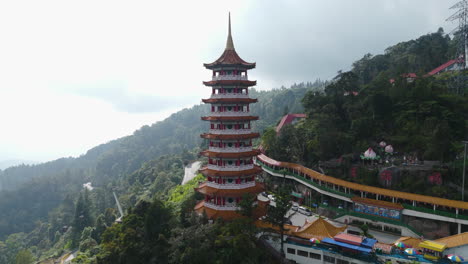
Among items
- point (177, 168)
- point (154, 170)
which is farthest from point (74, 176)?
point (177, 168)

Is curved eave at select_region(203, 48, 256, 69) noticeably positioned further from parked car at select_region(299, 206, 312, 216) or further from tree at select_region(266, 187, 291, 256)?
parked car at select_region(299, 206, 312, 216)

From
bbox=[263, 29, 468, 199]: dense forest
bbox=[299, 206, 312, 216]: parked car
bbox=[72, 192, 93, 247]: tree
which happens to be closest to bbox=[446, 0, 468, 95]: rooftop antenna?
bbox=[263, 29, 468, 199]: dense forest

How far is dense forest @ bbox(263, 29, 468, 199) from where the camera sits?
3750cm

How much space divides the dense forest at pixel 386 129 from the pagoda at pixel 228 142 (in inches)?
669

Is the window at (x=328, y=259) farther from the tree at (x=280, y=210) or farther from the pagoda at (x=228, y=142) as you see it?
the pagoda at (x=228, y=142)

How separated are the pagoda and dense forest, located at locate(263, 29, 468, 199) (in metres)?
17.0

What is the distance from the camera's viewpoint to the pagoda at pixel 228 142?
3259 centimetres

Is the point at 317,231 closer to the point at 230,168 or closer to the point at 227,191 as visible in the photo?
the point at 227,191

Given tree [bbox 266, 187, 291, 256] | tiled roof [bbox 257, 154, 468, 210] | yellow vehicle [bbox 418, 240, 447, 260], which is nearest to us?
yellow vehicle [bbox 418, 240, 447, 260]

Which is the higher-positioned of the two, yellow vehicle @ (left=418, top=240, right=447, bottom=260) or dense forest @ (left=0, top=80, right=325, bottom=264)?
yellow vehicle @ (left=418, top=240, right=447, bottom=260)

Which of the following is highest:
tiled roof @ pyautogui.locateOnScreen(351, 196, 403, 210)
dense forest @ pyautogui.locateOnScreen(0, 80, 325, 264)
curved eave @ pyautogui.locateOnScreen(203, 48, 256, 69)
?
curved eave @ pyautogui.locateOnScreen(203, 48, 256, 69)

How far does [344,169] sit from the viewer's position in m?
43.8

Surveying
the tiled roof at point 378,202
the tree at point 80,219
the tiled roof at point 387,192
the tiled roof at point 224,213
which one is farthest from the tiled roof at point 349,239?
the tree at point 80,219

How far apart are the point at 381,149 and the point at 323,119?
366 inches
